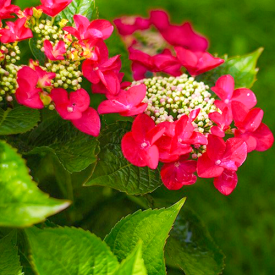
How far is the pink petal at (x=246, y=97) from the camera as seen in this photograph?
76 cm

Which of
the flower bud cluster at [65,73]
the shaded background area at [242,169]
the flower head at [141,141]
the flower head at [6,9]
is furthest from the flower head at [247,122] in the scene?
the shaded background area at [242,169]

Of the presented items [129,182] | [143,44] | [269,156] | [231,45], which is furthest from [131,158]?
[231,45]

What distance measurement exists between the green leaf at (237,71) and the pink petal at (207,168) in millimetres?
243

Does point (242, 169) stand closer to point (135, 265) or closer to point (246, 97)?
point (246, 97)

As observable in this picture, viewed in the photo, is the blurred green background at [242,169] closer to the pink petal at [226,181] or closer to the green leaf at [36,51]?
the green leaf at [36,51]

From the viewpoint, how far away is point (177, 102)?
0.72 metres

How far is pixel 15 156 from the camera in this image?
1.76 feet

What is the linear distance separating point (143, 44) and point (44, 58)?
0.37 meters

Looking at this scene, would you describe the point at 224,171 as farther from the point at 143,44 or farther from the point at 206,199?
the point at 206,199

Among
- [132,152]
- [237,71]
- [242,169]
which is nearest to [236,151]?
[132,152]

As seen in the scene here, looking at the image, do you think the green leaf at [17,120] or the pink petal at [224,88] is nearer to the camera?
the green leaf at [17,120]

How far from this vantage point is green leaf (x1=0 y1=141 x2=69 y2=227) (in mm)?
487

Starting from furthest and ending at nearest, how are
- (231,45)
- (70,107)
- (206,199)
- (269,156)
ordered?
(231,45)
(269,156)
(206,199)
(70,107)

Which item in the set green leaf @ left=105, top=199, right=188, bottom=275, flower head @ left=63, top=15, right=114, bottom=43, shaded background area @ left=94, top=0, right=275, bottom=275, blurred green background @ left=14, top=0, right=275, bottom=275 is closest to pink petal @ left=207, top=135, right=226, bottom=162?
green leaf @ left=105, top=199, right=188, bottom=275
